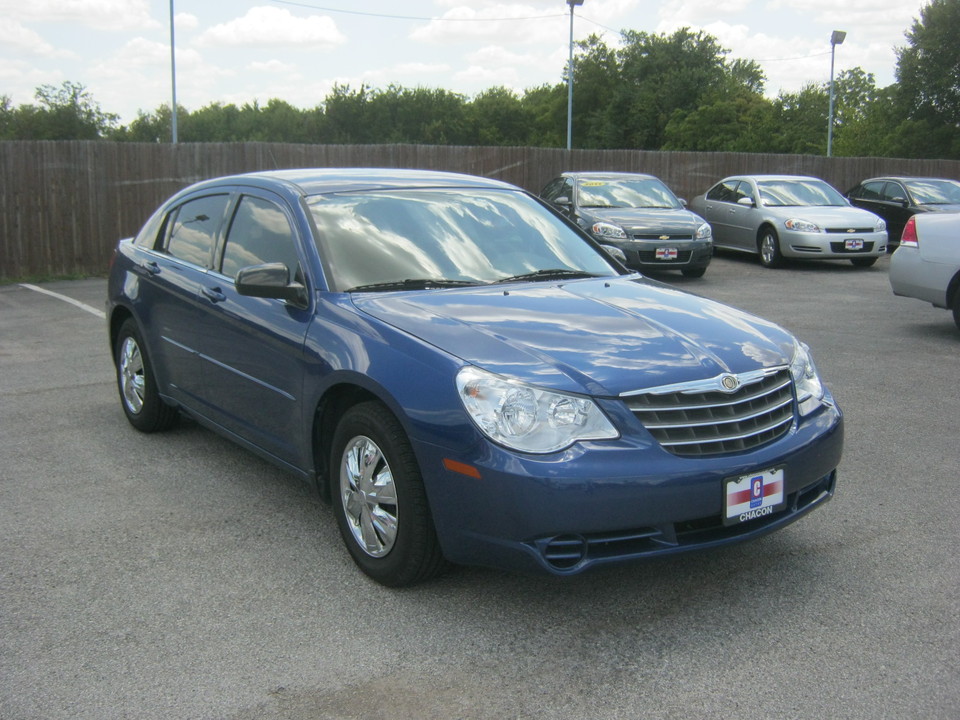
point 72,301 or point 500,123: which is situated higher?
point 500,123

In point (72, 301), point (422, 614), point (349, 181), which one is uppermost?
point (349, 181)

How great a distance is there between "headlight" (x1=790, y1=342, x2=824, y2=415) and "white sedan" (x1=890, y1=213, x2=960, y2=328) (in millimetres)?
6214

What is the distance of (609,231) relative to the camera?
14.4 metres

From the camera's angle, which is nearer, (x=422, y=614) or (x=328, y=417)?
(x=422, y=614)

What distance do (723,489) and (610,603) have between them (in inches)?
25.6

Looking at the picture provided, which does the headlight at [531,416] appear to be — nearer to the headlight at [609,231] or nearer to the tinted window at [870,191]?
the headlight at [609,231]

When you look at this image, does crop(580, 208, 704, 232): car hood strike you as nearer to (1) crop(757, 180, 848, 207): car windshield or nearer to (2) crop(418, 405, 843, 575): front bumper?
(1) crop(757, 180, 848, 207): car windshield

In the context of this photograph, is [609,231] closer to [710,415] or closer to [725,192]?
[725,192]

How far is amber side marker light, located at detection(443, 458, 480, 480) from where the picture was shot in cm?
337

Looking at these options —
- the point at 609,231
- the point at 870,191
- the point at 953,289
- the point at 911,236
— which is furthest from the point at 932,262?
the point at 870,191

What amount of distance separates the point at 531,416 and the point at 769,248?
47.8ft

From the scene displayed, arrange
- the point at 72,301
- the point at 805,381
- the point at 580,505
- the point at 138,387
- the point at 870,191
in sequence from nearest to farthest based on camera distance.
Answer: the point at 580,505 → the point at 805,381 → the point at 138,387 → the point at 72,301 → the point at 870,191

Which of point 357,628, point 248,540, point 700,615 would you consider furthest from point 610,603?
point 248,540

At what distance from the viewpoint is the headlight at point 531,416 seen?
3.35 metres
